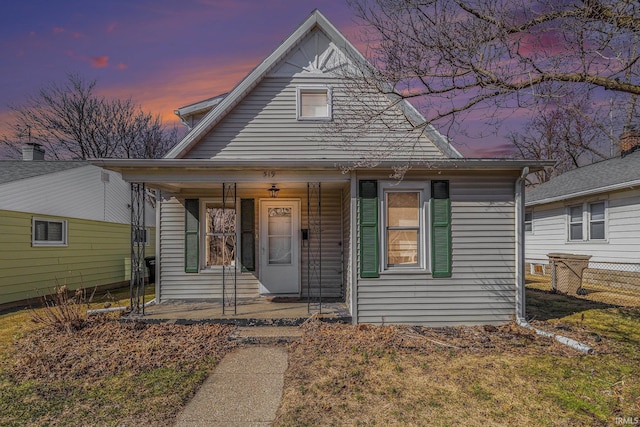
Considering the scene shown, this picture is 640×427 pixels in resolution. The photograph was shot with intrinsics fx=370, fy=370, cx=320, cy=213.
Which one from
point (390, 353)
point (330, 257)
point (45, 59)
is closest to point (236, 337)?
point (390, 353)

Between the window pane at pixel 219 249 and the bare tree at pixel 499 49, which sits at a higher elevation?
the bare tree at pixel 499 49

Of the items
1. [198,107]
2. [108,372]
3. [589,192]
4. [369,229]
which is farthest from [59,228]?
[589,192]

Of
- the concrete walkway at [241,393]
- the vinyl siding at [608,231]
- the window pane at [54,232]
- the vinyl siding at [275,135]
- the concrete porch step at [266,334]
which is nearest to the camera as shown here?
the concrete walkway at [241,393]

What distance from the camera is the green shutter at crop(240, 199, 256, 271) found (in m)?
8.30

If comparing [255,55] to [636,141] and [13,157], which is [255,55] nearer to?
[636,141]

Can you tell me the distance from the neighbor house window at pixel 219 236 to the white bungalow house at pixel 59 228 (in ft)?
4.43

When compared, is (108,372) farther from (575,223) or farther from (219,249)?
(575,223)

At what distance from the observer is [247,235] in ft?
27.2

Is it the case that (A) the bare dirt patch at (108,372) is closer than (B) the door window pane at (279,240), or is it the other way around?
(A) the bare dirt patch at (108,372)

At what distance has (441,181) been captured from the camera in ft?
21.4

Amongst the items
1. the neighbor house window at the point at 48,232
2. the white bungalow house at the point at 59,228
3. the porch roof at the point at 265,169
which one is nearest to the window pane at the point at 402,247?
the porch roof at the point at 265,169

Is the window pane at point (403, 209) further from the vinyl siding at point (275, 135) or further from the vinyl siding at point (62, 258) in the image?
the vinyl siding at point (62, 258)

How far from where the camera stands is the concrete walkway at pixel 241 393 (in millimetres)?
3531

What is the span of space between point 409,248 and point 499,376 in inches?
105
